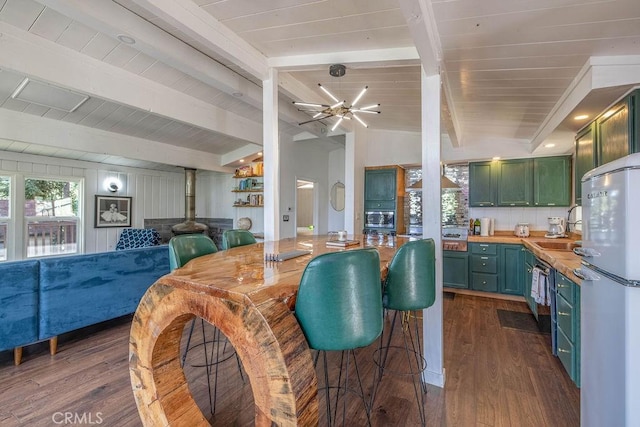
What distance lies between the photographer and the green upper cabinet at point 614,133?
2.09 metres

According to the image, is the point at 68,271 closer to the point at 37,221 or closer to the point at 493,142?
the point at 37,221

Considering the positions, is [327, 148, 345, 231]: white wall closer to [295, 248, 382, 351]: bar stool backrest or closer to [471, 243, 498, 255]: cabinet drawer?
[471, 243, 498, 255]: cabinet drawer

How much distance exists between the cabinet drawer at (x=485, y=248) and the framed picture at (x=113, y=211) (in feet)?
20.6

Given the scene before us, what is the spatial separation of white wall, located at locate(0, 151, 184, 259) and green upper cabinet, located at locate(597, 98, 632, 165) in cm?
706

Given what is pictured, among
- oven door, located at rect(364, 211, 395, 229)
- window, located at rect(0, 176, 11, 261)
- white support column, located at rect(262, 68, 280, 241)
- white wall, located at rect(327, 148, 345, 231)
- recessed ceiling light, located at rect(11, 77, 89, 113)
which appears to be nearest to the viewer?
white support column, located at rect(262, 68, 280, 241)

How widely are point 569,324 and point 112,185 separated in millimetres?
6891

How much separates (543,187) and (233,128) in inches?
178

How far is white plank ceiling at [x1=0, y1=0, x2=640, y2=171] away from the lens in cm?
182

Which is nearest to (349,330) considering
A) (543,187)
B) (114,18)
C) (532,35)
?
(532,35)

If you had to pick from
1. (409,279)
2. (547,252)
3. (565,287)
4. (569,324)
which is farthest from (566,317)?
(409,279)

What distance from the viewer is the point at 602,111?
247 centimetres

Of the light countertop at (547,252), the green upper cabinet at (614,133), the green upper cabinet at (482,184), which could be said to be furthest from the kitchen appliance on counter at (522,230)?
the green upper cabinet at (614,133)

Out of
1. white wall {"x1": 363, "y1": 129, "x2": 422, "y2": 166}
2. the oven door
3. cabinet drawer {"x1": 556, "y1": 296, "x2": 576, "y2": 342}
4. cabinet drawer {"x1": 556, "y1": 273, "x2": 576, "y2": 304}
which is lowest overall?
cabinet drawer {"x1": 556, "y1": 296, "x2": 576, "y2": 342}

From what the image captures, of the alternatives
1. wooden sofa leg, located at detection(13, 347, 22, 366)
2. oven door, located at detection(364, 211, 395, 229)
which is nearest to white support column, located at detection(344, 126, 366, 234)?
oven door, located at detection(364, 211, 395, 229)
